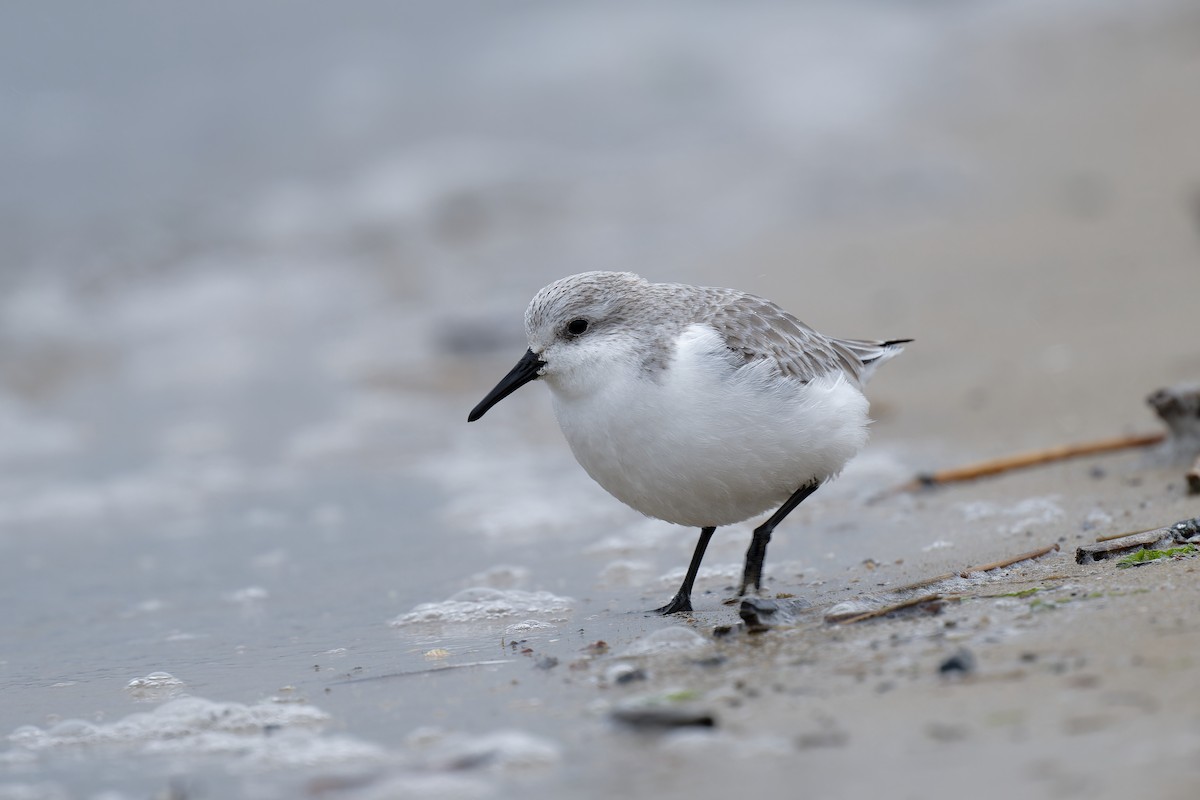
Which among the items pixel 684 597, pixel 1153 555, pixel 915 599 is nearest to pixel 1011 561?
pixel 1153 555

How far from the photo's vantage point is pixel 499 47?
19297 mm

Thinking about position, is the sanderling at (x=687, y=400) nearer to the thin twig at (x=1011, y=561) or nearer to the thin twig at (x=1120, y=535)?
the thin twig at (x=1011, y=561)

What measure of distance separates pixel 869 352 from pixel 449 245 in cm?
825

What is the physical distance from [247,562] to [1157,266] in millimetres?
5910

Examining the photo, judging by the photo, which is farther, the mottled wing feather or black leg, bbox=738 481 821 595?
black leg, bbox=738 481 821 595

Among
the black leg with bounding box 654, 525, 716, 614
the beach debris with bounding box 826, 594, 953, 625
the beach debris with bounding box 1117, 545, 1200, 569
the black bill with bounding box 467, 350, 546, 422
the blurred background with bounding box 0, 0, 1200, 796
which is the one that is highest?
the blurred background with bounding box 0, 0, 1200, 796

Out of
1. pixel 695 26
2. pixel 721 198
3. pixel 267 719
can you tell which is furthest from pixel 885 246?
pixel 695 26

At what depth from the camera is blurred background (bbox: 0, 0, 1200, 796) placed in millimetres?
6590

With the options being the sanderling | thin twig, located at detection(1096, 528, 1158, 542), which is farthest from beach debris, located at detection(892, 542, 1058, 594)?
the sanderling

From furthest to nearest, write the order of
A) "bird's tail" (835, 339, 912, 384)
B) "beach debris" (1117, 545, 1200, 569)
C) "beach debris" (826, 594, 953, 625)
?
"bird's tail" (835, 339, 912, 384) < "beach debris" (1117, 545, 1200, 569) < "beach debris" (826, 594, 953, 625)

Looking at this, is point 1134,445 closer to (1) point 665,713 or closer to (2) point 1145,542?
(2) point 1145,542

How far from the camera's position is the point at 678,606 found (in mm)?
4691

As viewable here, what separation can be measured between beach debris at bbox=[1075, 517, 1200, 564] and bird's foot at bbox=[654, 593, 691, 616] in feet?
4.15

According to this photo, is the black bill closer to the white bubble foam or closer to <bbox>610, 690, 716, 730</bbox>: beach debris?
the white bubble foam
